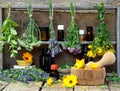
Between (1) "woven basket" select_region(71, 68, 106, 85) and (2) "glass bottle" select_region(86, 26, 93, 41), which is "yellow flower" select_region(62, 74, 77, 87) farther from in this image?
(2) "glass bottle" select_region(86, 26, 93, 41)

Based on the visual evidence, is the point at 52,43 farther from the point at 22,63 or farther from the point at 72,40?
the point at 22,63

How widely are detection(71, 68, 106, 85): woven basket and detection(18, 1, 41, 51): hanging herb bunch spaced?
0.39 m

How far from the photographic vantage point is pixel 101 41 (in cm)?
226

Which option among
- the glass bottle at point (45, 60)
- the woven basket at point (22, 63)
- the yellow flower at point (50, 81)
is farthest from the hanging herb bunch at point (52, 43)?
the yellow flower at point (50, 81)

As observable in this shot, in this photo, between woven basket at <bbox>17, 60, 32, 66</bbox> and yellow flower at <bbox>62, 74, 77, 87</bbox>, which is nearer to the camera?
yellow flower at <bbox>62, 74, 77, 87</bbox>

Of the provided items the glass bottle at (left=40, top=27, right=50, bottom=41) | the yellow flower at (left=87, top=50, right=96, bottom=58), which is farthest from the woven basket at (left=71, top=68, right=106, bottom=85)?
the glass bottle at (left=40, top=27, right=50, bottom=41)

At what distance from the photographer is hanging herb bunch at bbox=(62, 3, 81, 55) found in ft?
7.45

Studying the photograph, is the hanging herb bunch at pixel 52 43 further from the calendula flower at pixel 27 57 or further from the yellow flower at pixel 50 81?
the yellow flower at pixel 50 81

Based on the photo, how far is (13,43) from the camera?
2.22 m

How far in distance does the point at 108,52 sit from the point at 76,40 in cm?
22

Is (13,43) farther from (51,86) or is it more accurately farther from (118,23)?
(118,23)

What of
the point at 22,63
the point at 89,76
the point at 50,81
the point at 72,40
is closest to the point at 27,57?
the point at 22,63

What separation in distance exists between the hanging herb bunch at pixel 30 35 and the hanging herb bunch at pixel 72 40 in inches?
6.9

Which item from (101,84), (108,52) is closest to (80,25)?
(108,52)
